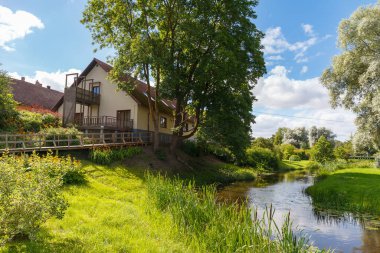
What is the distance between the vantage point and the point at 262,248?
655 cm

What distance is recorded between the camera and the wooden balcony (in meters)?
31.6

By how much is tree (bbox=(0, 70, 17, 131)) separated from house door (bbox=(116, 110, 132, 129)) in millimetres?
9919

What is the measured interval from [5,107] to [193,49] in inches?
663

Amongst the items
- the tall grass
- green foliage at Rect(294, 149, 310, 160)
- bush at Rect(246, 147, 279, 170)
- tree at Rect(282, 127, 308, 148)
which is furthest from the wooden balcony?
tree at Rect(282, 127, 308, 148)

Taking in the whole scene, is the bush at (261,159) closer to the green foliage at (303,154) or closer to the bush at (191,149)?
the bush at (191,149)

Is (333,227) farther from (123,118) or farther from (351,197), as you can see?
(123,118)

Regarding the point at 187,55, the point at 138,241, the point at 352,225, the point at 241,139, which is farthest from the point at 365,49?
the point at 138,241

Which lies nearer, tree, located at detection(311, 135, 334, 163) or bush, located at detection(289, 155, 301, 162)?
tree, located at detection(311, 135, 334, 163)

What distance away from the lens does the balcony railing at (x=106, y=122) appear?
31.1 metres

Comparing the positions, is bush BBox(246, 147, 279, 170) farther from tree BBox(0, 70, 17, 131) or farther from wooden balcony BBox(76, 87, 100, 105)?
tree BBox(0, 70, 17, 131)

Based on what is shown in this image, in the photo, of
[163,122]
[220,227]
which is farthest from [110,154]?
[163,122]

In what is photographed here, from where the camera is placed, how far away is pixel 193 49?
988 inches

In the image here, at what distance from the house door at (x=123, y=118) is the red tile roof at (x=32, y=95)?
1174cm

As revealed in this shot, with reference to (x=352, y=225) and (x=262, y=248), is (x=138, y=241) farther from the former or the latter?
(x=352, y=225)
